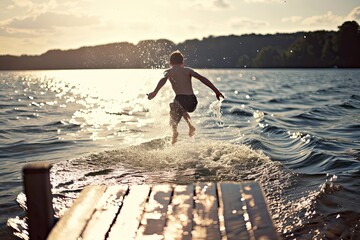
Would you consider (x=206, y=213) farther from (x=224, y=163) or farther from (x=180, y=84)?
(x=180, y=84)

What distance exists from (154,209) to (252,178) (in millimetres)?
4123

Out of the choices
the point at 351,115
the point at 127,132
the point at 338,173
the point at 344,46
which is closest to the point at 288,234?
the point at 338,173

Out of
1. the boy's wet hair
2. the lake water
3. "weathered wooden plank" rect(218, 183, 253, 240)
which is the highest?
the boy's wet hair

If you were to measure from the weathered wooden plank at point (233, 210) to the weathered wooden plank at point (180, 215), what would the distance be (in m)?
0.36

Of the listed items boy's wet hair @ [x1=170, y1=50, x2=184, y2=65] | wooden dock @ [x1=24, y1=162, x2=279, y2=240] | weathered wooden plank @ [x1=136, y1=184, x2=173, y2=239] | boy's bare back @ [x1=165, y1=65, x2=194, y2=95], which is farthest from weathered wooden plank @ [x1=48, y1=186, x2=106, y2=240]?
boy's wet hair @ [x1=170, y1=50, x2=184, y2=65]

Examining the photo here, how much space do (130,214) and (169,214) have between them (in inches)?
16.5

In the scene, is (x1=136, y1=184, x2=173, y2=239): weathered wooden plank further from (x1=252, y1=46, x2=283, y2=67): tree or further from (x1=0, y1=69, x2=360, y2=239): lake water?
(x1=252, y1=46, x2=283, y2=67): tree

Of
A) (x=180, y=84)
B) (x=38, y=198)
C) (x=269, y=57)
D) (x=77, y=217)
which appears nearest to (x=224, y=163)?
(x=180, y=84)

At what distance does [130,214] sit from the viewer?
A: 14.9 feet

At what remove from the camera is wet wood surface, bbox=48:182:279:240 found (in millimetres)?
4082

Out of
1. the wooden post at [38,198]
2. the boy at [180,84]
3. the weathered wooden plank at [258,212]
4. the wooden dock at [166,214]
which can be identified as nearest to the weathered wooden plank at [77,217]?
the wooden dock at [166,214]

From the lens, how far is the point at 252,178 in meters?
8.41

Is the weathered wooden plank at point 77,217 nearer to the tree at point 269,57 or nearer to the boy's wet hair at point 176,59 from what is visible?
the boy's wet hair at point 176,59

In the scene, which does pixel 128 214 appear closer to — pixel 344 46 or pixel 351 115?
pixel 351 115
